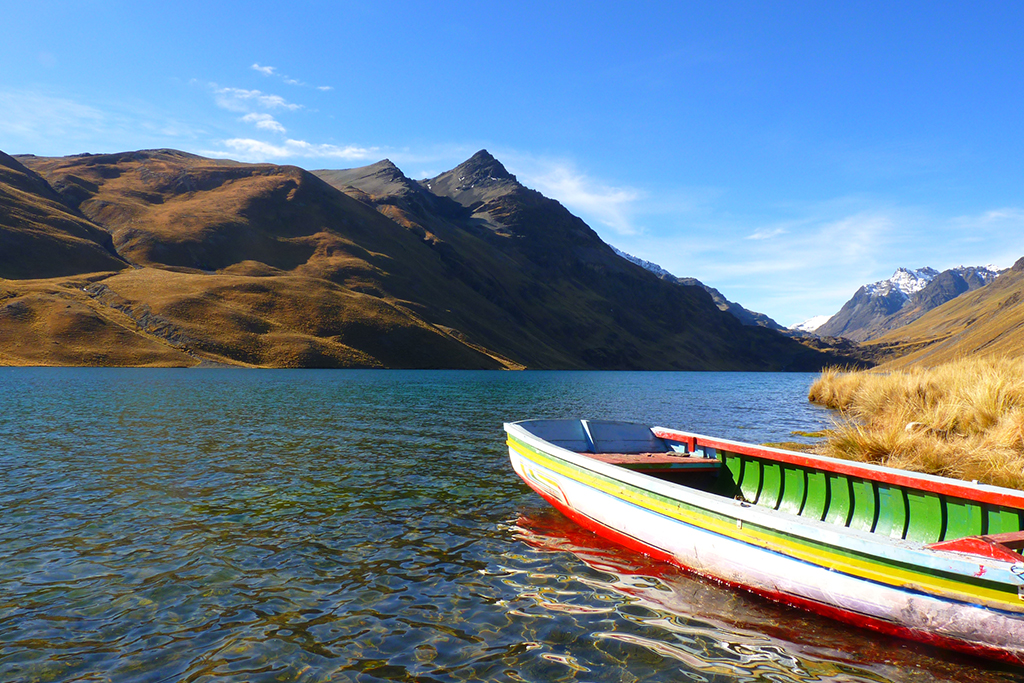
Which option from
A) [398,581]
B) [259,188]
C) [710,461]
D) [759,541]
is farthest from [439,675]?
[259,188]

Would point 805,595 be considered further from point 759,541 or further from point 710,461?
point 710,461

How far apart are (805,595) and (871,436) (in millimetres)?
8914

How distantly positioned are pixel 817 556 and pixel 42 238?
158 m

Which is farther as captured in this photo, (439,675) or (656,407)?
(656,407)

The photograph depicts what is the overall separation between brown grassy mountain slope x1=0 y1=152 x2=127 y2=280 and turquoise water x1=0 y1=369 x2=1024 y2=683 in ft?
430

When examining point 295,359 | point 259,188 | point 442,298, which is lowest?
point 295,359

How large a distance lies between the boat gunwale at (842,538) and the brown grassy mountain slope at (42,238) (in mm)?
142097

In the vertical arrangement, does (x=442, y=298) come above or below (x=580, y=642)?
above

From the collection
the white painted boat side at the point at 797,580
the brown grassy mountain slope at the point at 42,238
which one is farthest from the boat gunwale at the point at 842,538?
the brown grassy mountain slope at the point at 42,238

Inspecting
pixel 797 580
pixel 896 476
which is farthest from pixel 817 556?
pixel 896 476

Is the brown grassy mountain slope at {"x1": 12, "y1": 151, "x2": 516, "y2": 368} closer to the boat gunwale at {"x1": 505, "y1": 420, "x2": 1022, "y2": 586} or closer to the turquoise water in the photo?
the turquoise water

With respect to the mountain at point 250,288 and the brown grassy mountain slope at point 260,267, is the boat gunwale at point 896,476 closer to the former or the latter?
the mountain at point 250,288

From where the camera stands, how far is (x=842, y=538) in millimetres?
6543

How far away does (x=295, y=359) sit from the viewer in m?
106
